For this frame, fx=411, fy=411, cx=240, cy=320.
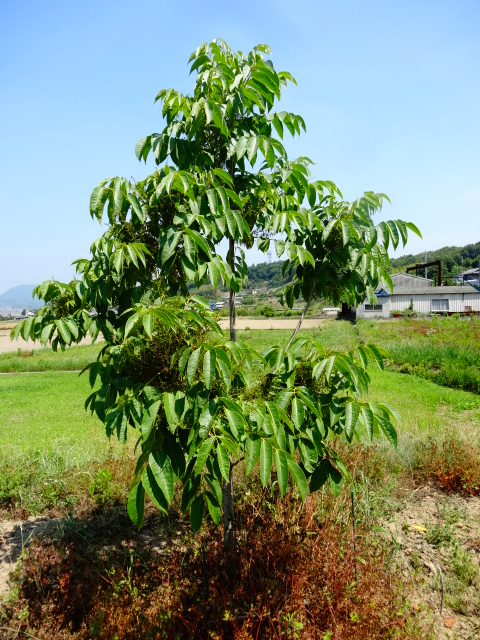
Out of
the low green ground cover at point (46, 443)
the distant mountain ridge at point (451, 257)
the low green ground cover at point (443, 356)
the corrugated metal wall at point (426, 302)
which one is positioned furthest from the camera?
the distant mountain ridge at point (451, 257)

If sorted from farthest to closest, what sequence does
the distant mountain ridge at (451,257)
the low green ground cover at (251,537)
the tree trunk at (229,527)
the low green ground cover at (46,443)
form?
the distant mountain ridge at (451,257) → the low green ground cover at (46,443) → the tree trunk at (229,527) → the low green ground cover at (251,537)

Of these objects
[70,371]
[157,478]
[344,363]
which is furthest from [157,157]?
[70,371]

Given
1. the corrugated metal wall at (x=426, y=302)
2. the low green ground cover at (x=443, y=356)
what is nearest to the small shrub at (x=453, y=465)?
the low green ground cover at (x=443, y=356)

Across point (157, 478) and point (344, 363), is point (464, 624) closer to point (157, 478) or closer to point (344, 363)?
point (344, 363)

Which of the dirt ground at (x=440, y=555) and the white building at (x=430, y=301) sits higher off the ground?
the white building at (x=430, y=301)

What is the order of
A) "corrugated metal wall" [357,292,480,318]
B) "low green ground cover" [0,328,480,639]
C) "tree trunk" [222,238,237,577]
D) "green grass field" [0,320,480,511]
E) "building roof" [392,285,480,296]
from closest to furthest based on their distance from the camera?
1. "low green ground cover" [0,328,480,639]
2. "tree trunk" [222,238,237,577]
3. "green grass field" [0,320,480,511]
4. "building roof" [392,285,480,296]
5. "corrugated metal wall" [357,292,480,318]

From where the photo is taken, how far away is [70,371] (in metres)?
16.2

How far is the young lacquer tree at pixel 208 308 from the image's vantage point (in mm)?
1956

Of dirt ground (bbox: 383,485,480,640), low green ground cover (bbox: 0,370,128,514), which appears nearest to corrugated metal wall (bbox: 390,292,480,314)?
low green ground cover (bbox: 0,370,128,514)

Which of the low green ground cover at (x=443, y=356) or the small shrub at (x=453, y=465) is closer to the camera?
the small shrub at (x=453, y=465)

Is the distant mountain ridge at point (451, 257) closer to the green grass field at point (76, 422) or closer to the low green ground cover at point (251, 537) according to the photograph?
Answer: the green grass field at point (76, 422)

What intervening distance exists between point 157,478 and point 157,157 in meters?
1.85

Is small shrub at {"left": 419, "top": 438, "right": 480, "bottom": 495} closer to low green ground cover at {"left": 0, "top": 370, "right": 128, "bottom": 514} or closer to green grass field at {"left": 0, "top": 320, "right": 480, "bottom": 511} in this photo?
green grass field at {"left": 0, "top": 320, "right": 480, "bottom": 511}

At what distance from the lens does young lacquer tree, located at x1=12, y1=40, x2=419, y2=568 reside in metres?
1.96
